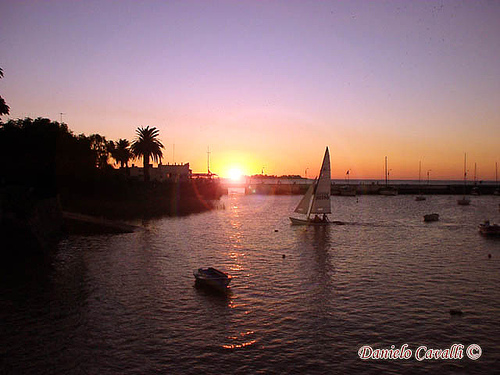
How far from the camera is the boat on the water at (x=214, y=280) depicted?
27703 millimetres

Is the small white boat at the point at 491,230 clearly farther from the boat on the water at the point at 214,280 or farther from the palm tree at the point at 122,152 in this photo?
the palm tree at the point at 122,152

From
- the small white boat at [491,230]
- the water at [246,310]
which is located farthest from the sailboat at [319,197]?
the small white boat at [491,230]

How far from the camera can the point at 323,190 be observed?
67.5m

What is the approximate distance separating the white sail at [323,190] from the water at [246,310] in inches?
882

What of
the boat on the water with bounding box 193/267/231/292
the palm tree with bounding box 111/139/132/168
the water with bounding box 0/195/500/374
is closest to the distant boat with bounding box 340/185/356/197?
the palm tree with bounding box 111/139/132/168

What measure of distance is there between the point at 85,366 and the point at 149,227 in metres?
46.7

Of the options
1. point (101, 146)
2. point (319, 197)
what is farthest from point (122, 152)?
point (319, 197)

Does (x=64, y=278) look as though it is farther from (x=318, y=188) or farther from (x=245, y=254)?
(x=318, y=188)

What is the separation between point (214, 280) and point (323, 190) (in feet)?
141

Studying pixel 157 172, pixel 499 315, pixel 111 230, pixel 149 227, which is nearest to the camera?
pixel 499 315

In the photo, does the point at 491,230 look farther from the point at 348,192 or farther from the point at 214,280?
the point at 348,192

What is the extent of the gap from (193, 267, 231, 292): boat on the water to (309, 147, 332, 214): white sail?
40.6 m

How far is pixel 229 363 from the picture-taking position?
17.7m

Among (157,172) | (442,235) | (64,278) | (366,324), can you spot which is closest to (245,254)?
(64,278)
